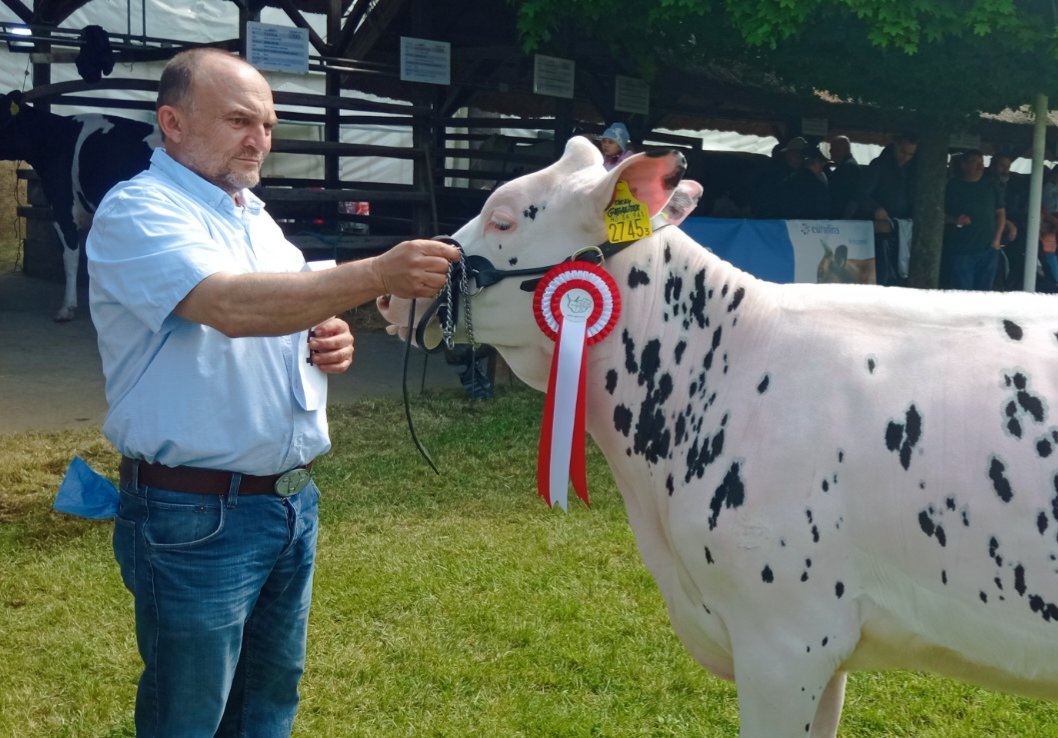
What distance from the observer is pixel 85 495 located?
2.62 m

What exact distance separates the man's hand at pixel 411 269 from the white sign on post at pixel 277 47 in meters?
6.79

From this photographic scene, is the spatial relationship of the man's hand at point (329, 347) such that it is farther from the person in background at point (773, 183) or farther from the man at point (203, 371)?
the person in background at point (773, 183)

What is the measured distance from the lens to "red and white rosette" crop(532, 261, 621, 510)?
2658mm

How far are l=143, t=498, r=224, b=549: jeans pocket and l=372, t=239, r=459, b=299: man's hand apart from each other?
67 centimetres

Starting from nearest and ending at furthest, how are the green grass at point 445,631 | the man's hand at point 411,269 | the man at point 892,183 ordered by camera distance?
1. the man's hand at point 411,269
2. the green grass at point 445,631
3. the man at point 892,183

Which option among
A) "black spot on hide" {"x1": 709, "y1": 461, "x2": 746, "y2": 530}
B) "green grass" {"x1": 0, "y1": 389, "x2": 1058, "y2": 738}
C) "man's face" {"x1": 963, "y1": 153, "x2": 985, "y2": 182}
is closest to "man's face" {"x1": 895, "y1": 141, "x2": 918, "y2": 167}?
"man's face" {"x1": 963, "y1": 153, "x2": 985, "y2": 182}

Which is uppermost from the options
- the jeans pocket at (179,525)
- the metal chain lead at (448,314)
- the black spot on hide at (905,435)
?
the metal chain lead at (448,314)

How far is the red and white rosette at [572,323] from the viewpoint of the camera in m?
2.66

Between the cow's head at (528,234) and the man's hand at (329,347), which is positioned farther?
the cow's head at (528,234)

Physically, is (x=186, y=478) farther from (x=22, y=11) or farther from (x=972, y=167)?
(x=22, y=11)

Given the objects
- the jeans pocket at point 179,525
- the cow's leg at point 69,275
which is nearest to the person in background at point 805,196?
the cow's leg at point 69,275

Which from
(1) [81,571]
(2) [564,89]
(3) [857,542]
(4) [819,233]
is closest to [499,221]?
(3) [857,542]

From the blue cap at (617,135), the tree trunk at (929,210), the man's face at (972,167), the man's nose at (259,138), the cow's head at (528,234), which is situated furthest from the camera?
the man's face at (972,167)

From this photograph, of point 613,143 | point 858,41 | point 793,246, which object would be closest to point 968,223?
point 793,246
